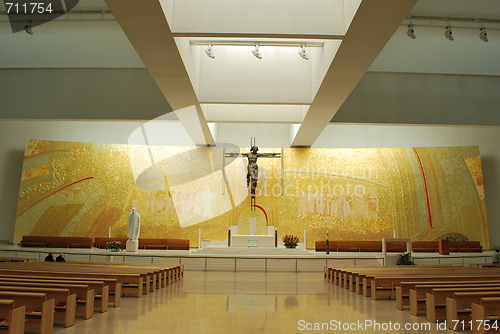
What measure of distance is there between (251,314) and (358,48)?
620 centimetres

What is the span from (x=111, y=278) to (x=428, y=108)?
42.3 feet

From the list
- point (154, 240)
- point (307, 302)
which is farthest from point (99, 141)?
point (307, 302)

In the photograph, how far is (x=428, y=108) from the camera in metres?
15.3

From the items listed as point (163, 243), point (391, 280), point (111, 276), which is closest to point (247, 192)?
point (163, 243)

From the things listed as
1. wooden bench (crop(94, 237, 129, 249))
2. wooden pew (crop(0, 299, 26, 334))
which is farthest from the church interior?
wooden bench (crop(94, 237, 129, 249))

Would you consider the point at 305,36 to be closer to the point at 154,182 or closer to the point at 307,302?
the point at 307,302

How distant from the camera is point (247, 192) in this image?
21.2 m

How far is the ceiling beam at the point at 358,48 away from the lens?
7.39 m

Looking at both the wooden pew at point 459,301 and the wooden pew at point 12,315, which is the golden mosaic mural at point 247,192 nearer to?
the wooden pew at point 459,301

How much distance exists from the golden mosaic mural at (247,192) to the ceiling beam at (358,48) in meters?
7.16

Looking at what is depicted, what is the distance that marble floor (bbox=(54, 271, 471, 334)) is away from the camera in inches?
198

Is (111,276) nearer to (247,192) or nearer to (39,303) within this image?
(39,303)

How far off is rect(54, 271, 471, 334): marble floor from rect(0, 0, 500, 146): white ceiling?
5.17 m

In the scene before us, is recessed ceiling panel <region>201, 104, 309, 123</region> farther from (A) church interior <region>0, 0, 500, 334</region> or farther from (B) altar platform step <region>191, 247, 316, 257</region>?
(B) altar platform step <region>191, 247, 316, 257</region>
